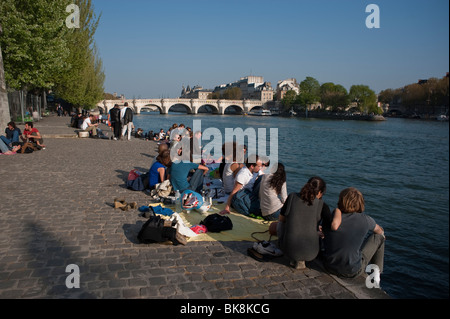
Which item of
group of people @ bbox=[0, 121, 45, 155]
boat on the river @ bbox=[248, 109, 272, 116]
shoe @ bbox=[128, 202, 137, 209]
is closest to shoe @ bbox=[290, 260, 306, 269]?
shoe @ bbox=[128, 202, 137, 209]

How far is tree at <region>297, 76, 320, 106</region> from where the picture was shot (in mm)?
94062

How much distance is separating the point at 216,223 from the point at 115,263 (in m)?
1.67

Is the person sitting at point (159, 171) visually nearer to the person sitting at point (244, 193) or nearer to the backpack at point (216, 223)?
the person sitting at point (244, 193)

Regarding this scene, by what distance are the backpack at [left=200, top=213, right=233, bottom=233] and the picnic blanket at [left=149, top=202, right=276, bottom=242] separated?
61 millimetres

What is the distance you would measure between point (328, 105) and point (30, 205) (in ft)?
302

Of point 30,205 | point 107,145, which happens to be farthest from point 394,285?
point 107,145

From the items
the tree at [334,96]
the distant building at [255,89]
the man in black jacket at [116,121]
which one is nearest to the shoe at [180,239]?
the man in black jacket at [116,121]

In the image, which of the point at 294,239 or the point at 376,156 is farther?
the point at 376,156

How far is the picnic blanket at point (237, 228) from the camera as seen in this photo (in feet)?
15.9

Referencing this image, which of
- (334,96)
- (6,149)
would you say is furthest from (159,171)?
(334,96)

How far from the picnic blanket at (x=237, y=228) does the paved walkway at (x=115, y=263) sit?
0.67ft

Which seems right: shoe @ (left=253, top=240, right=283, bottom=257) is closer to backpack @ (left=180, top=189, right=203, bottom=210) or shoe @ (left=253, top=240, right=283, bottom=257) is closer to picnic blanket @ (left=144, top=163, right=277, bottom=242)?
picnic blanket @ (left=144, top=163, right=277, bottom=242)
